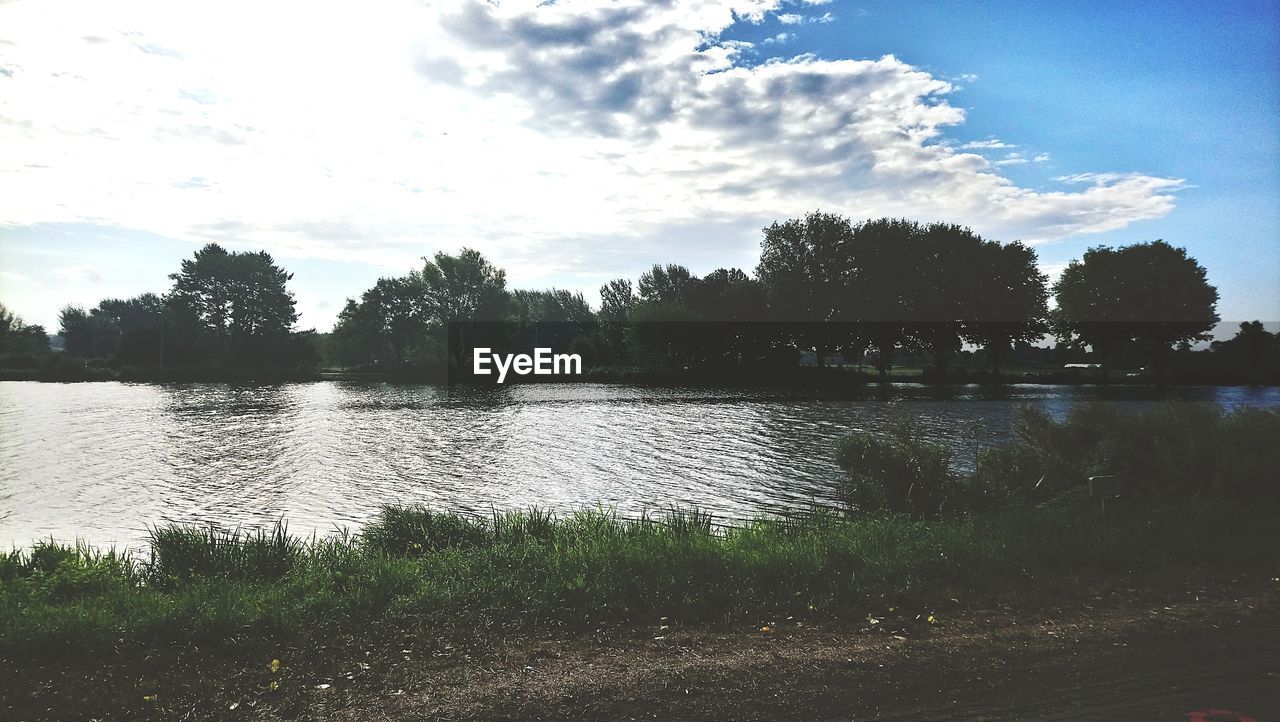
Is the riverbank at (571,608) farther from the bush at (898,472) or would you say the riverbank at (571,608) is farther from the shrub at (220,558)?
the bush at (898,472)

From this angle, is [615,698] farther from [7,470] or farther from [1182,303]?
[1182,303]

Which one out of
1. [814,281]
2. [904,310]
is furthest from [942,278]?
[814,281]

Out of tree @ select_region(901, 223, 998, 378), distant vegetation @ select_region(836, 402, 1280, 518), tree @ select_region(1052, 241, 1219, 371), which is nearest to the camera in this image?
distant vegetation @ select_region(836, 402, 1280, 518)

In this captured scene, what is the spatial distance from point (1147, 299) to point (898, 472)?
7896 cm

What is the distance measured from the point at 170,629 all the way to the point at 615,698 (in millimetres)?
4993

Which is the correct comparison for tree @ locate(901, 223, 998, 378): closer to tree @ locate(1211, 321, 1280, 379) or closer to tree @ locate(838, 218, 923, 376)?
tree @ locate(838, 218, 923, 376)

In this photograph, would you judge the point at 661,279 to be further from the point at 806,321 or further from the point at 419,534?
the point at 419,534

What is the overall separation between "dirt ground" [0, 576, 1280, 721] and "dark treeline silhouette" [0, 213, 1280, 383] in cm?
8052

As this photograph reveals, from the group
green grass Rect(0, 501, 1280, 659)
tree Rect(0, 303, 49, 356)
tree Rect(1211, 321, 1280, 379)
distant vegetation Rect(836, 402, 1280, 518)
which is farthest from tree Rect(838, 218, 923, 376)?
tree Rect(0, 303, 49, 356)

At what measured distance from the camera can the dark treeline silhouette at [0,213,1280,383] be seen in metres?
80.4

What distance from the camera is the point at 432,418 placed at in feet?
162

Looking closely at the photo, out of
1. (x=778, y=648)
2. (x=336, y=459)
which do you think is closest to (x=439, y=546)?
(x=778, y=648)

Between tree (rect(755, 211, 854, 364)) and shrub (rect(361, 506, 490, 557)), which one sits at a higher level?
tree (rect(755, 211, 854, 364))

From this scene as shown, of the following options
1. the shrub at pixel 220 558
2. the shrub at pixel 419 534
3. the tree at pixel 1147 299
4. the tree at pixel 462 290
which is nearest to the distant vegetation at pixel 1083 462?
the shrub at pixel 419 534
